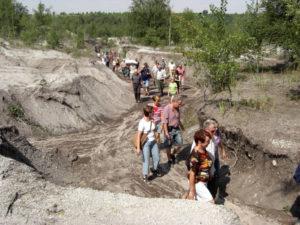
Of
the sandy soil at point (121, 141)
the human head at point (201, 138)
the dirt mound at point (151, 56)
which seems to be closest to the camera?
the human head at point (201, 138)

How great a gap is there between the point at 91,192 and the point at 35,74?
14.2m

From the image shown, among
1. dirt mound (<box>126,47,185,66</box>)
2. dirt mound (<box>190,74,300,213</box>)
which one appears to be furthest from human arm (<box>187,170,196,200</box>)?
dirt mound (<box>126,47,185,66</box>)

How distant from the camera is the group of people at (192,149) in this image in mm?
7555

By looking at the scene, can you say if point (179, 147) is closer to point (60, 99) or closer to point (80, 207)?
point (60, 99)

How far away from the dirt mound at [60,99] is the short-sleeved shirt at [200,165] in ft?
30.9

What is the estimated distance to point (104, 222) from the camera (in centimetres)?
636

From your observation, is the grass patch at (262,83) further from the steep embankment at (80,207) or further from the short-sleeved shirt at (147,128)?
the steep embankment at (80,207)

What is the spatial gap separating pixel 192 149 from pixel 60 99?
1138cm

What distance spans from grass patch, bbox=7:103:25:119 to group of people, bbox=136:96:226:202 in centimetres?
550

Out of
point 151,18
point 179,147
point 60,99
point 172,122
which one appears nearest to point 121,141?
point 179,147

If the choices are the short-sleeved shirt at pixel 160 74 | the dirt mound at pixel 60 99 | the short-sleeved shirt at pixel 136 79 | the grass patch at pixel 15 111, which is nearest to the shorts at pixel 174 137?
the dirt mound at pixel 60 99

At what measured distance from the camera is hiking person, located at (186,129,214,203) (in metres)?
7.51

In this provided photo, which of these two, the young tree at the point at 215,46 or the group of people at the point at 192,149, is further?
the young tree at the point at 215,46

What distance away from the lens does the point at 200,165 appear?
764 centimetres
